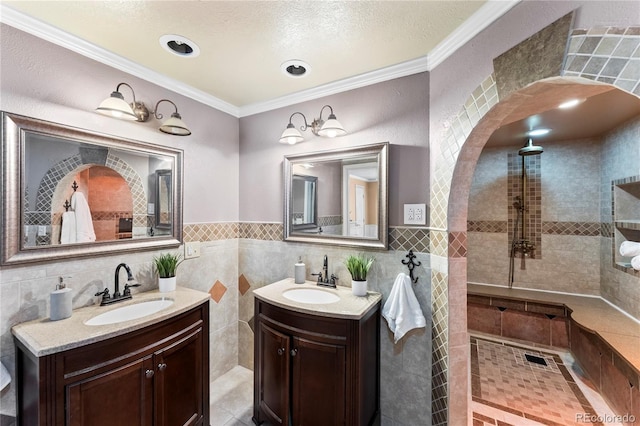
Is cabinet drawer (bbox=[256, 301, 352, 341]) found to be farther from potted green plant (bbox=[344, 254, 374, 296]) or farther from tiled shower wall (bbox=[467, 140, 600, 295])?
tiled shower wall (bbox=[467, 140, 600, 295])

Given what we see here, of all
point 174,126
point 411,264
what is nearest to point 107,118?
point 174,126

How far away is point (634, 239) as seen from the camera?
2.38 m

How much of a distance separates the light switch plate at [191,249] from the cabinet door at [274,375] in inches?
33.2

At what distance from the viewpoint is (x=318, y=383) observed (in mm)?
1514

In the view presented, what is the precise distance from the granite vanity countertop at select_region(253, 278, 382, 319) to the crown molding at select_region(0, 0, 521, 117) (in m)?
1.54

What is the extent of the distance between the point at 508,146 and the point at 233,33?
11.6 ft

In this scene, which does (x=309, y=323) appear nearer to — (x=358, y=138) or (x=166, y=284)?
(x=166, y=284)

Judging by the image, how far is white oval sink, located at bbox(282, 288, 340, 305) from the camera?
6.01 feet

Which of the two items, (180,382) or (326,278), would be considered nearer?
(180,382)

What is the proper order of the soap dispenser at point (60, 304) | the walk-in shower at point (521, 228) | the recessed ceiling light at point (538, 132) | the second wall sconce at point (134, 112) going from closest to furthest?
the soap dispenser at point (60, 304) → the second wall sconce at point (134, 112) → the recessed ceiling light at point (538, 132) → the walk-in shower at point (521, 228)

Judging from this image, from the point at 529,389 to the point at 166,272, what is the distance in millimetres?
3152

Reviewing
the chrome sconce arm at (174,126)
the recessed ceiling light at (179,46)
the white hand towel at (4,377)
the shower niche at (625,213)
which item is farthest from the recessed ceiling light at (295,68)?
the shower niche at (625,213)

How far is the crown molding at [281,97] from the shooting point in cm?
125

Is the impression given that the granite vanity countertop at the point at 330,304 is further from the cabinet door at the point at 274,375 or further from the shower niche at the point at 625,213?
the shower niche at the point at 625,213
